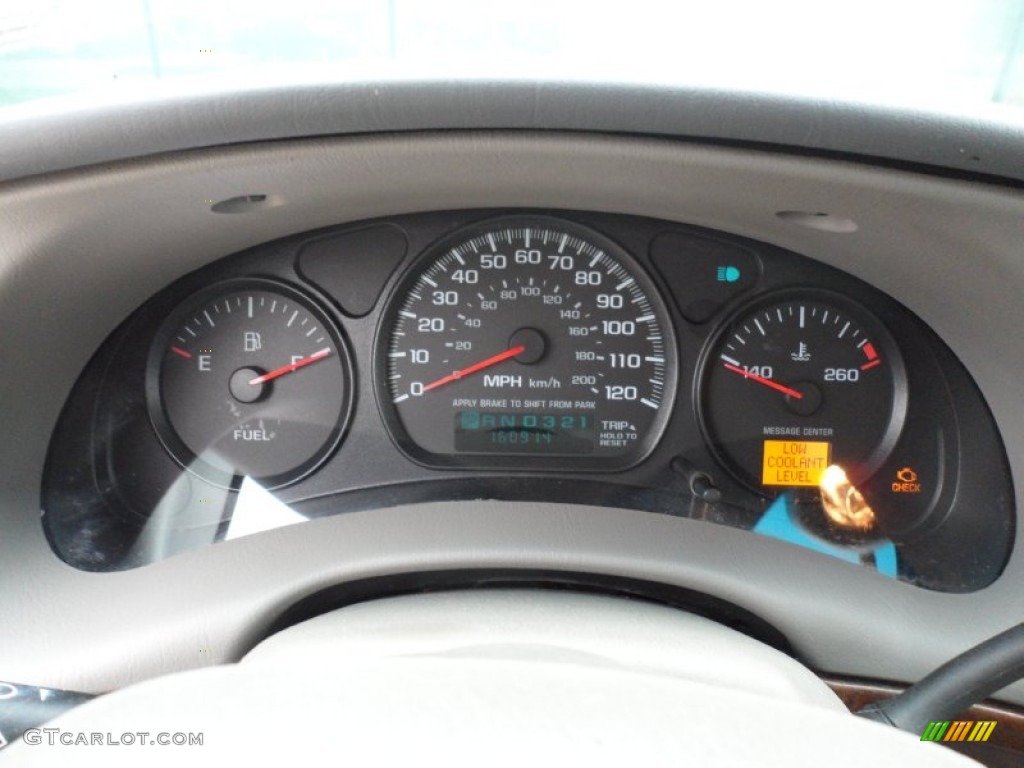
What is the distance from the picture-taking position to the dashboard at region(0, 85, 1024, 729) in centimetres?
180

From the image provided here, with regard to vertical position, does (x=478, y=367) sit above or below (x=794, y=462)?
above

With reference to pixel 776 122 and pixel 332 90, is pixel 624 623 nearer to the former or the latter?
pixel 776 122

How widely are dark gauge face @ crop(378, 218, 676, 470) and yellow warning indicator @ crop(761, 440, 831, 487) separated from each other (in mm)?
276

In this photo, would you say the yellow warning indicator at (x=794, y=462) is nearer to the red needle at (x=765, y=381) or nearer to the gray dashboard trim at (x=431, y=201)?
the red needle at (x=765, y=381)

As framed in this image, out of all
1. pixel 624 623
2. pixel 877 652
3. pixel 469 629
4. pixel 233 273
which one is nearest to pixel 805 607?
pixel 877 652

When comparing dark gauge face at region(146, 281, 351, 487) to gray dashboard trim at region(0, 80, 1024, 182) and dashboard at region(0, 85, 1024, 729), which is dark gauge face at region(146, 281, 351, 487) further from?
gray dashboard trim at region(0, 80, 1024, 182)

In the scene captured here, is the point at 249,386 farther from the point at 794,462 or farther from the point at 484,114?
the point at 794,462

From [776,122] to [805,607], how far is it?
94cm

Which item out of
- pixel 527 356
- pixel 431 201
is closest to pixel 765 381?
pixel 527 356

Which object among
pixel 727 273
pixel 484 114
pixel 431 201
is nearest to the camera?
pixel 484 114

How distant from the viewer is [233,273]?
244 cm

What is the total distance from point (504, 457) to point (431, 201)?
644mm

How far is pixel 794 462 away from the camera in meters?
2.49

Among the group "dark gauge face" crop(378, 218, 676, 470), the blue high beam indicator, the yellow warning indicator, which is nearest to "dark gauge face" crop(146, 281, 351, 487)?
"dark gauge face" crop(378, 218, 676, 470)
